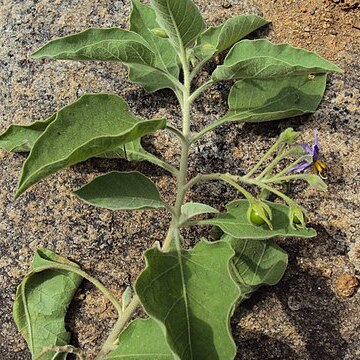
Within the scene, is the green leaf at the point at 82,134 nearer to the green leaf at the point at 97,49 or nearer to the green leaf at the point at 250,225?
the green leaf at the point at 97,49

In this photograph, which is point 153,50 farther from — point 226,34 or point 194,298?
point 194,298

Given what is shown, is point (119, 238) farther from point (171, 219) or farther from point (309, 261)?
point (309, 261)

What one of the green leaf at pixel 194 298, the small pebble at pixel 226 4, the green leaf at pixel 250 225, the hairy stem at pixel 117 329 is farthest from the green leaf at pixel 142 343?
the small pebble at pixel 226 4

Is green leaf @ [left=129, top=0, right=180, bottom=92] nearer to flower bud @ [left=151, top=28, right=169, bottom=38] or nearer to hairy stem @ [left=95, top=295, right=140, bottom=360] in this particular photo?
flower bud @ [left=151, top=28, right=169, bottom=38]

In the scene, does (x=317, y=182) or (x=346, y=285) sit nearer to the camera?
(x=317, y=182)

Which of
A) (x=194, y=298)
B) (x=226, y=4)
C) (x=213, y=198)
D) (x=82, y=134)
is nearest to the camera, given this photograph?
(x=82, y=134)

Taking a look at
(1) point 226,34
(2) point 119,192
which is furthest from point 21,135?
(1) point 226,34
